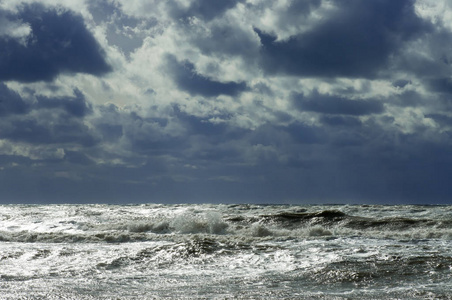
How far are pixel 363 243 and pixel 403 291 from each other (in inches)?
241

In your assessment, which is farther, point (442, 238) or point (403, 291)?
point (442, 238)

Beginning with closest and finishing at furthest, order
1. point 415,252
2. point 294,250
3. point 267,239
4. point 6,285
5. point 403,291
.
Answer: point 403,291 < point 6,285 < point 415,252 < point 294,250 < point 267,239

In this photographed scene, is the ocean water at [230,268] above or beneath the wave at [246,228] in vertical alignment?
beneath

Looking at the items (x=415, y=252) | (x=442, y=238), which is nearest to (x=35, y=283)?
(x=415, y=252)

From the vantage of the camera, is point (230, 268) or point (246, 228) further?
point (246, 228)

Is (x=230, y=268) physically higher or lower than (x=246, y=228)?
lower

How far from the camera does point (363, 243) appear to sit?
14391mm

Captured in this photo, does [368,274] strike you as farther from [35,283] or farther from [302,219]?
[302,219]

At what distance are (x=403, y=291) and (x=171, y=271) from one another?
5181mm

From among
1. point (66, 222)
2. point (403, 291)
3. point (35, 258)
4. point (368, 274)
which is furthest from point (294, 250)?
point (66, 222)

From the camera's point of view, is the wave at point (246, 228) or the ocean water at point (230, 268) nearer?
the ocean water at point (230, 268)

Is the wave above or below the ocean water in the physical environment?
above

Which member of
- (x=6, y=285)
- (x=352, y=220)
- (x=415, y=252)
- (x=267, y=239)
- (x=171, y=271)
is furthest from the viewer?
(x=352, y=220)

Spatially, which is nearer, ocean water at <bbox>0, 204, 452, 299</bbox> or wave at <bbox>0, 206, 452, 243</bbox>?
ocean water at <bbox>0, 204, 452, 299</bbox>
